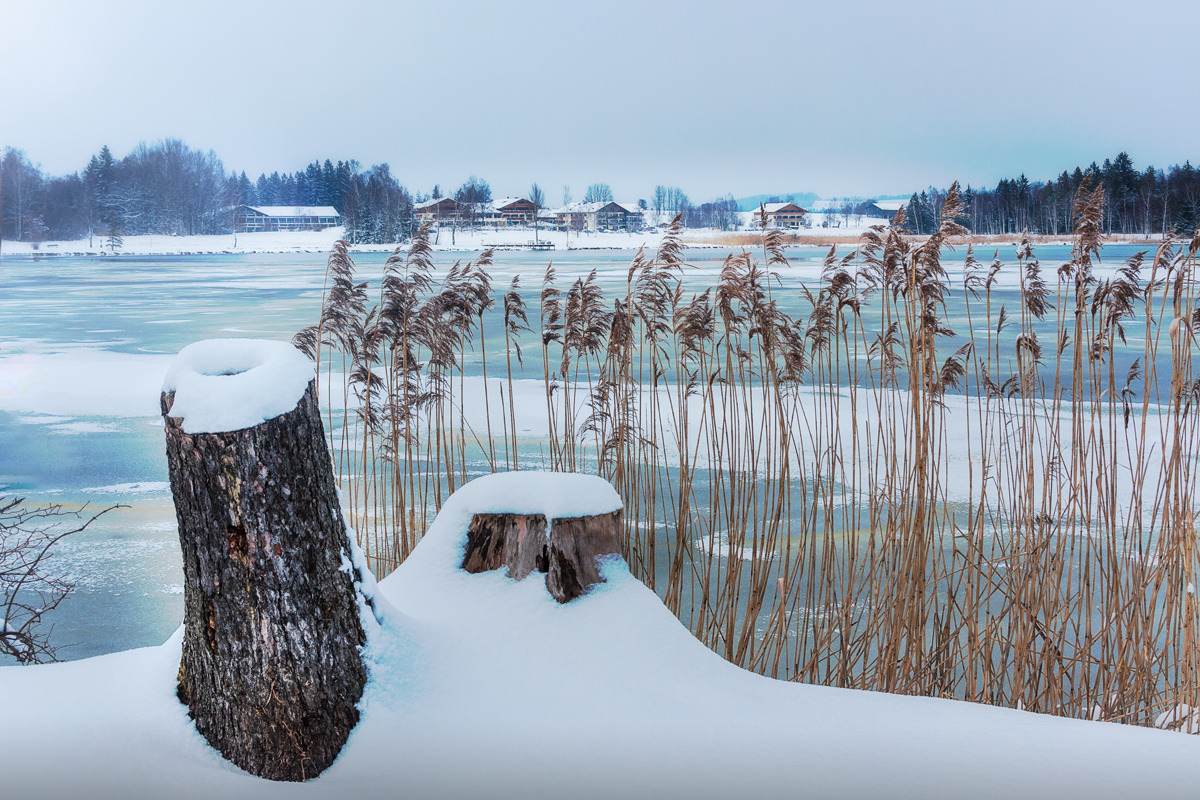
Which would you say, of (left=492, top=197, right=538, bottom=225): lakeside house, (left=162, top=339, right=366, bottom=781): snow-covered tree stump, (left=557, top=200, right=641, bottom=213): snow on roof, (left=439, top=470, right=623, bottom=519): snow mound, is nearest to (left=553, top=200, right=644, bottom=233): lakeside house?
(left=557, top=200, right=641, bottom=213): snow on roof

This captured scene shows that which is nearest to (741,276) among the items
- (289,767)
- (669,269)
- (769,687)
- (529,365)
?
(669,269)

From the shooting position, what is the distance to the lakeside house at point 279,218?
8.17 m

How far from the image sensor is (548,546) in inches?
68.7

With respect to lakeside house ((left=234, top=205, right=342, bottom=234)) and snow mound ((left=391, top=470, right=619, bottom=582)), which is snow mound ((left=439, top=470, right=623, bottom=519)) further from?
lakeside house ((left=234, top=205, right=342, bottom=234))

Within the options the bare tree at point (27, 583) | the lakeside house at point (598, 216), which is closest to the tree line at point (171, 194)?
the lakeside house at point (598, 216)

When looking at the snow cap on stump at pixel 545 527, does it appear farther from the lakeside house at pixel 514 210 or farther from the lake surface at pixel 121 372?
the lakeside house at pixel 514 210

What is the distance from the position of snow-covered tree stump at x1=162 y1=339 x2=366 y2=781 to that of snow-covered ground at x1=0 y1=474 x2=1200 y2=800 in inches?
2.3

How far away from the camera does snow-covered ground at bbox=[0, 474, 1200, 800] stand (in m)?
1.27

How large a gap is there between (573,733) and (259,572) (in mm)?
615

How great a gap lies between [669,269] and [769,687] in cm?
164

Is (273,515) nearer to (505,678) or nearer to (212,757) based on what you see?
(212,757)

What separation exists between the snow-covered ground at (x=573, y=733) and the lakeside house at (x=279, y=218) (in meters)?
7.28

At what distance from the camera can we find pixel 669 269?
2842 millimetres

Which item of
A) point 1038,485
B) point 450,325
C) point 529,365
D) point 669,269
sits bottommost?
point 1038,485
